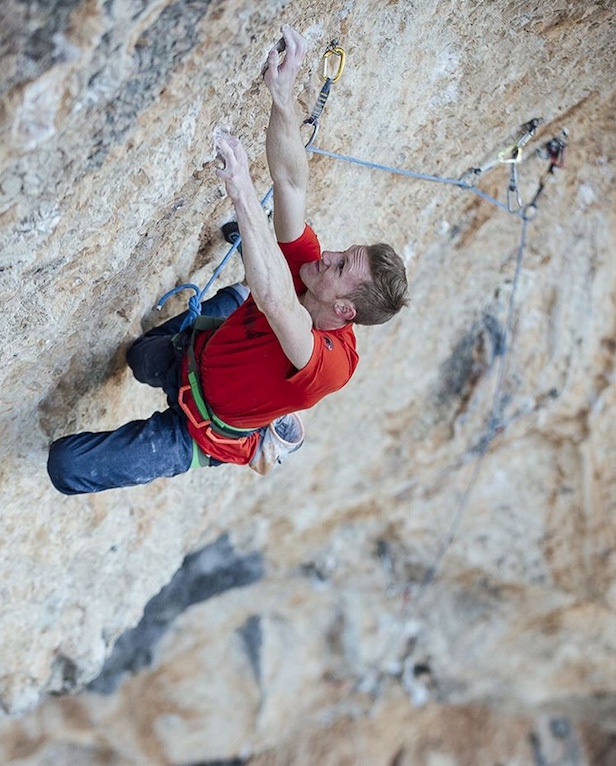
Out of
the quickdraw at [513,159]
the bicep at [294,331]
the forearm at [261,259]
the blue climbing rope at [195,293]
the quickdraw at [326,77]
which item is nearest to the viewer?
the forearm at [261,259]

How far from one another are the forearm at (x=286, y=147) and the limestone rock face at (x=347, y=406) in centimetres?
13

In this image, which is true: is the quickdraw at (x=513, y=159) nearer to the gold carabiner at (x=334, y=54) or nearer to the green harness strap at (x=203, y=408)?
the gold carabiner at (x=334, y=54)

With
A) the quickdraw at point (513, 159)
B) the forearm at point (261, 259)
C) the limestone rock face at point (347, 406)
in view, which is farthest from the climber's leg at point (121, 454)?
the quickdraw at point (513, 159)

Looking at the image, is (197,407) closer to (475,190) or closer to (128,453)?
Answer: (128,453)

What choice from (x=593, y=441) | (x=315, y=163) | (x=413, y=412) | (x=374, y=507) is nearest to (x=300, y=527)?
(x=374, y=507)

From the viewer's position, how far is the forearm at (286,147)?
2.10 metres

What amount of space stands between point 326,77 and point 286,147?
28 cm

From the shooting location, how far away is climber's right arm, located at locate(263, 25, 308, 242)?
201cm

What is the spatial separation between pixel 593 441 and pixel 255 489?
183 centimetres

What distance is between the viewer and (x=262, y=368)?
2.17 m

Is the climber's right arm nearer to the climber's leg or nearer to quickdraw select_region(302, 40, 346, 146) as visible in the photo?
quickdraw select_region(302, 40, 346, 146)

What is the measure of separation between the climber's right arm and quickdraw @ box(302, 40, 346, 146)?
12 centimetres

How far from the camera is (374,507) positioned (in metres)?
4.84

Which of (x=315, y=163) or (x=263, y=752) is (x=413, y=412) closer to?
(x=315, y=163)
